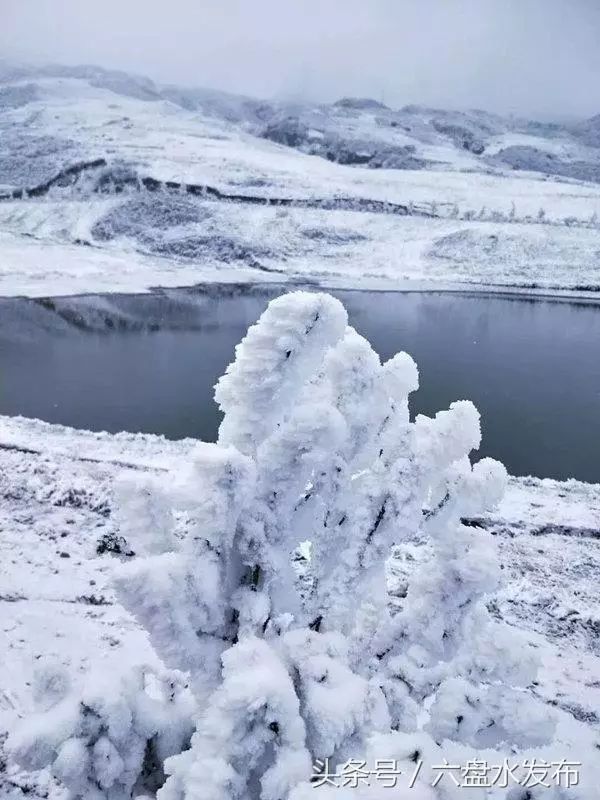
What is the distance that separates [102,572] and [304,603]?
289 inches

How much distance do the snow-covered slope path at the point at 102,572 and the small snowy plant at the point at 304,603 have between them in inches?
158

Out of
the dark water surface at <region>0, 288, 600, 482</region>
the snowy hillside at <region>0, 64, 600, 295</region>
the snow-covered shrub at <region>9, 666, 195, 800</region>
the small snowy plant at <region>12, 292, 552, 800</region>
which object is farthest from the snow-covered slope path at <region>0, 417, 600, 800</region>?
the snowy hillside at <region>0, 64, 600, 295</region>

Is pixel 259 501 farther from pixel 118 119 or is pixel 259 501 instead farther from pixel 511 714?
pixel 118 119

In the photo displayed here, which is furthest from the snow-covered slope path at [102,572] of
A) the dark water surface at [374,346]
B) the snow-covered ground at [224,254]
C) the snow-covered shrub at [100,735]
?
the snow-covered shrub at [100,735]

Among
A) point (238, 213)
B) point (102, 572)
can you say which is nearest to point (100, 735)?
point (102, 572)

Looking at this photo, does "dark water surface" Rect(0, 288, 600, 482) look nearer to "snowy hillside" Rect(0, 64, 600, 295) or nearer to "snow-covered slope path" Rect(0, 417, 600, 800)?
"snow-covered slope path" Rect(0, 417, 600, 800)

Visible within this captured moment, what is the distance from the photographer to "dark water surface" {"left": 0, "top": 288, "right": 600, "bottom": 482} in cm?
2042

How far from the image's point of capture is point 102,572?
11.2m

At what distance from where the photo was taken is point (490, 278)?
5081 centimetres

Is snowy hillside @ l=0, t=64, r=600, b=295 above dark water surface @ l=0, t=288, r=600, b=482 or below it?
above

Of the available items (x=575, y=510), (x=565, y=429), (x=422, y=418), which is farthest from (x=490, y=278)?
(x=422, y=418)

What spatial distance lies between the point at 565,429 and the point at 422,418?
1858 centimetres

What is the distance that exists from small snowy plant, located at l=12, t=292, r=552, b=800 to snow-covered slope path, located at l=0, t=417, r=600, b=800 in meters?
4.02

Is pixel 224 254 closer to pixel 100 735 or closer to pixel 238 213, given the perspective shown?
pixel 238 213
